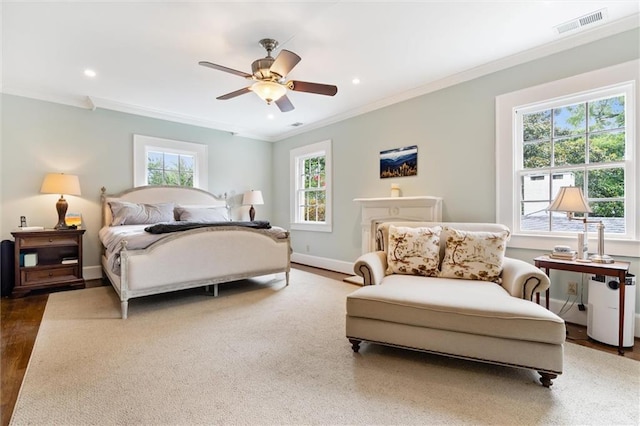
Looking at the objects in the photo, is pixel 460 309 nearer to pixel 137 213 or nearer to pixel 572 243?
pixel 572 243

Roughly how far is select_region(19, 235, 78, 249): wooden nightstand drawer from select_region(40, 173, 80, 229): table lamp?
0.18m

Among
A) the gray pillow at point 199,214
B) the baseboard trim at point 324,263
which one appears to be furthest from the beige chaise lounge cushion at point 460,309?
the gray pillow at point 199,214

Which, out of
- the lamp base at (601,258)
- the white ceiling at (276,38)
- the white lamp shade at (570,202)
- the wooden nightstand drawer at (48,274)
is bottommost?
the wooden nightstand drawer at (48,274)

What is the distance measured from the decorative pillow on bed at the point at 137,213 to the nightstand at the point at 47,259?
472 millimetres

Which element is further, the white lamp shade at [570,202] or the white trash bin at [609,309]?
the white lamp shade at [570,202]

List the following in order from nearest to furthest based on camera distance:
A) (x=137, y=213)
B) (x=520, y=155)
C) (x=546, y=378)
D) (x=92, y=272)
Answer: (x=546, y=378)
(x=520, y=155)
(x=137, y=213)
(x=92, y=272)

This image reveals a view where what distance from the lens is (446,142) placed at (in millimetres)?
3660

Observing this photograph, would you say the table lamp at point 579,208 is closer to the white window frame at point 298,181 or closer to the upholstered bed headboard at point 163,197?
the white window frame at point 298,181

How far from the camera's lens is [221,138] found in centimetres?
572

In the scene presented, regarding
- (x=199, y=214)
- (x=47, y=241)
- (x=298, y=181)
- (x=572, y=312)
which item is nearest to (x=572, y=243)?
(x=572, y=312)

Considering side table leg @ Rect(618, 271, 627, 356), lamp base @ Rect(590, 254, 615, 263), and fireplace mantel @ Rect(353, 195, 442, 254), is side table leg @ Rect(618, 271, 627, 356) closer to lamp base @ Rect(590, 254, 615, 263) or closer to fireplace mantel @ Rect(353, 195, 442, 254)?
lamp base @ Rect(590, 254, 615, 263)

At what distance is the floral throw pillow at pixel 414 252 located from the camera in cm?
261

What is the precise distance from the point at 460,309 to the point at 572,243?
Result: 5.79ft

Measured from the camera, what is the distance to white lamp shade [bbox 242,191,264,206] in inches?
228
